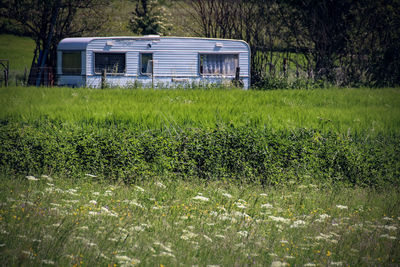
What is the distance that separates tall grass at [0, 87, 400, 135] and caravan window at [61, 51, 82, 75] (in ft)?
15.1

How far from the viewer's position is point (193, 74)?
18.9 m

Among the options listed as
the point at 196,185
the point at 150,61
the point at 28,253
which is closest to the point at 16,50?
the point at 150,61

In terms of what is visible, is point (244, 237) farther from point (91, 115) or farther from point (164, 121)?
point (91, 115)

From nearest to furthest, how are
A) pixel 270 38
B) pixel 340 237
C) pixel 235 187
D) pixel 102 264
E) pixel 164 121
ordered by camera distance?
pixel 102 264 → pixel 340 237 → pixel 235 187 → pixel 164 121 → pixel 270 38

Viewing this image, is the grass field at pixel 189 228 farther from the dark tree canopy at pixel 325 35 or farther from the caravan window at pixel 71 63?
the dark tree canopy at pixel 325 35

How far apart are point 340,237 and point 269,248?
994 mm

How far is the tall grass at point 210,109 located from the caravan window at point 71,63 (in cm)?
460

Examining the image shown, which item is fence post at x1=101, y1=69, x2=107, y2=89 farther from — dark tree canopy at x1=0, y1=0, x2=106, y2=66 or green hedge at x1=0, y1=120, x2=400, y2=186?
green hedge at x1=0, y1=120, x2=400, y2=186

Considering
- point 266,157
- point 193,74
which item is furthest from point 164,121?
point 193,74

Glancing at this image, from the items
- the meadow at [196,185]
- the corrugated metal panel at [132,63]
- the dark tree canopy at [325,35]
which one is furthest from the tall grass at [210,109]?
the dark tree canopy at [325,35]

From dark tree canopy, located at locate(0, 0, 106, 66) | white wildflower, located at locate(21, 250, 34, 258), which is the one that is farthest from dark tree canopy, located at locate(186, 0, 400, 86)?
white wildflower, located at locate(21, 250, 34, 258)

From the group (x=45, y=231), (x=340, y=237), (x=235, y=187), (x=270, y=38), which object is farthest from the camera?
(x=270, y=38)

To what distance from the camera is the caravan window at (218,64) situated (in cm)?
1898

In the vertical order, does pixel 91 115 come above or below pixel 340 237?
above
